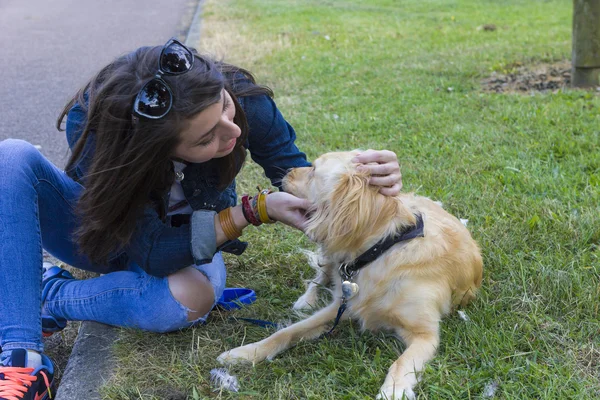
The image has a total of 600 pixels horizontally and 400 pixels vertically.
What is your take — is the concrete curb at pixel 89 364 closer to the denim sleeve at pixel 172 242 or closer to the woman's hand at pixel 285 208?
the denim sleeve at pixel 172 242

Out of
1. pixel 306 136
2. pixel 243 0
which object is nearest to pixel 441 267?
pixel 306 136

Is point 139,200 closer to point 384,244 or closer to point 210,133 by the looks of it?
point 210,133

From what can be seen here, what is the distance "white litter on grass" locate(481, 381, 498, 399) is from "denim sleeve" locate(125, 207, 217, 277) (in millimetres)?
1212

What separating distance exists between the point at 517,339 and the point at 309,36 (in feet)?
27.8

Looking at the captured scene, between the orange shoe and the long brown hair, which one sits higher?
the long brown hair

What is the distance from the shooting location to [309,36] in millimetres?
10258

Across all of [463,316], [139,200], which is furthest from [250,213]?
[463,316]

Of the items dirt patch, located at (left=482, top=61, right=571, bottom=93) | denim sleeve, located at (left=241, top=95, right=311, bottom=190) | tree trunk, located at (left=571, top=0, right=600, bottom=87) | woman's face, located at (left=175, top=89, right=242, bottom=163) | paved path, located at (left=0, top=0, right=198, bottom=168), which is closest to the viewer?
woman's face, located at (left=175, top=89, right=242, bottom=163)

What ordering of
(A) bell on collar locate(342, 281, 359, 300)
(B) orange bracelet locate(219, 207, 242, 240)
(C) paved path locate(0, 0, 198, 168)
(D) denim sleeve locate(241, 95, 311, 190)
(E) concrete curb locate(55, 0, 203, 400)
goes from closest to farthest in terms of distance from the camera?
(E) concrete curb locate(55, 0, 203, 400) < (B) orange bracelet locate(219, 207, 242, 240) < (A) bell on collar locate(342, 281, 359, 300) < (D) denim sleeve locate(241, 95, 311, 190) < (C) paved path locate(0, 0, 198, 168)

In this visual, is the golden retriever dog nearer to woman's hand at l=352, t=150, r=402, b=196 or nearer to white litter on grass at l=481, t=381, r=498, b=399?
woman's hand at l=352, t=150, r=402, b=196

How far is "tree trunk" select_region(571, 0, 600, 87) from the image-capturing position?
6.12 meters

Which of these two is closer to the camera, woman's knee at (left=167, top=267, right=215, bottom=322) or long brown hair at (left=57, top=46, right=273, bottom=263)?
long brown hair at (left=57, top=46, right=273, bottom=263)

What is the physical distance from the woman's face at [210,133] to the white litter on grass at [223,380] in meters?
0.88

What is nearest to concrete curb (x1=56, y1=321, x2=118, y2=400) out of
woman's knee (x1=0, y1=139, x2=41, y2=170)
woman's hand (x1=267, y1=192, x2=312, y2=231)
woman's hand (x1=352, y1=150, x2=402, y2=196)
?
woman's knee (x1=0, y1=139, x2=41, y2=170)
